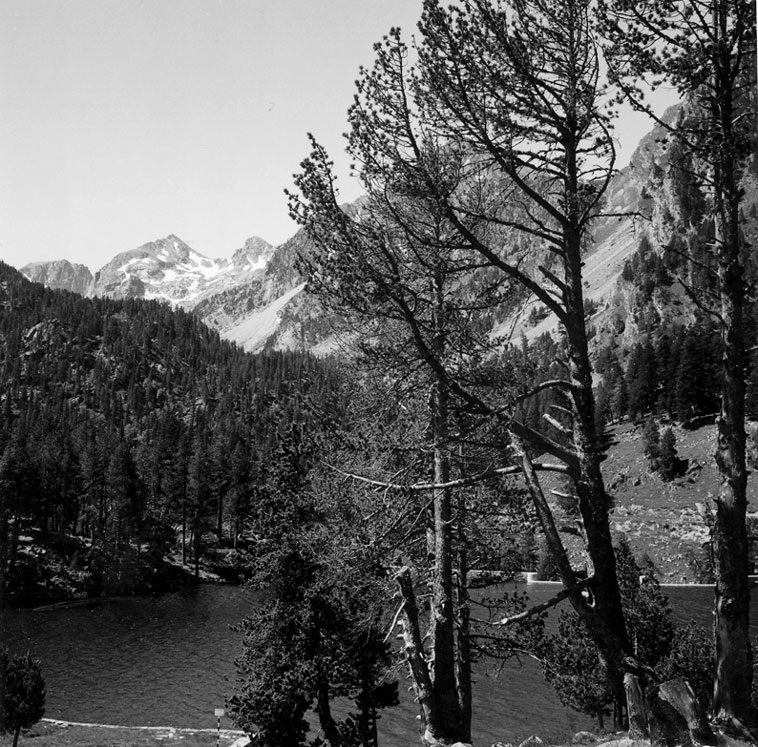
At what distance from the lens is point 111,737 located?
1216 inches

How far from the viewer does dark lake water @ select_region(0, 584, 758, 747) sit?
34688 millimetres

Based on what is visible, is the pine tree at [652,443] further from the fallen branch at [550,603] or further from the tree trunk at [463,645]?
the fallen branch at [550,603]

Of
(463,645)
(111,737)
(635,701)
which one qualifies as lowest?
(111,737)

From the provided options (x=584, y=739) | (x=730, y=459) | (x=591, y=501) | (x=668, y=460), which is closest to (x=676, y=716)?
(x=591, y=501)

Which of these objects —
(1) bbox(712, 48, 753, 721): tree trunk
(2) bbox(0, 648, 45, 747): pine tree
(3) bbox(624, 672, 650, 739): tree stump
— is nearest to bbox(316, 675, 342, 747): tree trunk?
(2) bbox(0, 648, 45, 747): pine tree

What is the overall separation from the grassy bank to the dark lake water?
1.63 metres

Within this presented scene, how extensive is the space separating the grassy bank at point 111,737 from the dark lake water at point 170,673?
5.35ft

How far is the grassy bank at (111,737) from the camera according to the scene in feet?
97.1

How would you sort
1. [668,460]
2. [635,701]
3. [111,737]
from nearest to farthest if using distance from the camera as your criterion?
[635,701] → [111,737] → [668,460]

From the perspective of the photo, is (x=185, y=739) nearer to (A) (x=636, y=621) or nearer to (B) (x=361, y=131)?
(A) (x=636, y=621)

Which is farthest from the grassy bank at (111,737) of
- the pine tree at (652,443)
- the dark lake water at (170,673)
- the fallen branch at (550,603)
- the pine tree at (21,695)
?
the pine tree at (652,443)

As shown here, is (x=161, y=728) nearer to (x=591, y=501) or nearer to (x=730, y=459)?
(x=730, y=459)

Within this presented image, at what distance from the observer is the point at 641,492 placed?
4008 inches

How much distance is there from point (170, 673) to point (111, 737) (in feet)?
40.3
